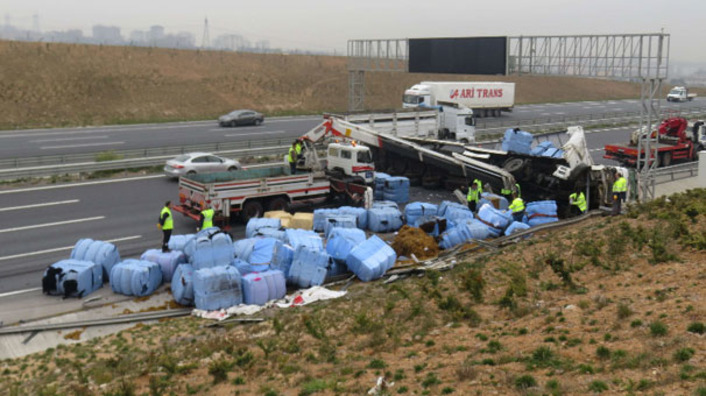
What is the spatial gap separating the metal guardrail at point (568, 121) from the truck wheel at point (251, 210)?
25376 millimetres

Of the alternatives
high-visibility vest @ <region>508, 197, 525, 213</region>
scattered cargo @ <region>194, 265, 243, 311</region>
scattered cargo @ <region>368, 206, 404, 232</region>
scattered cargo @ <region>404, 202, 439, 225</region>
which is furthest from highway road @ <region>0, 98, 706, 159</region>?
scattered cargo @ <region>194, 265, 243, 311</region>

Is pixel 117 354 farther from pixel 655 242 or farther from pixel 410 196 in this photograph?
pixel 410 196

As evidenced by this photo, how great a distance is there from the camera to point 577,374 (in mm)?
8688

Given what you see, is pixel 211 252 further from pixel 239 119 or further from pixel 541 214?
pixel 239 119

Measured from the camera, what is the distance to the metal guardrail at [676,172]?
27484 millimetres

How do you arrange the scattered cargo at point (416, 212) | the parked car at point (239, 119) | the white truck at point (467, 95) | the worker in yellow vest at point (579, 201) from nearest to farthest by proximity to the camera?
the scattered cargo at point (416, 212), the worker in yellow vest at point (579, 201), the parked car at point (239, 119), the white truck at point (467, 95)

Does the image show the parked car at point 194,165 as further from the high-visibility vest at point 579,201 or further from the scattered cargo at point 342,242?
the high-visibility vest at point 579,201

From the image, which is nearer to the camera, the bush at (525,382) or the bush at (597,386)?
the bush at (597,386)

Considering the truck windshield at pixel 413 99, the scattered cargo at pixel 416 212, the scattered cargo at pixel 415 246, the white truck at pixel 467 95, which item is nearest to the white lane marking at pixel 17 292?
the scattered cargo at pixel 415 246

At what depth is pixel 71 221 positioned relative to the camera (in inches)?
866

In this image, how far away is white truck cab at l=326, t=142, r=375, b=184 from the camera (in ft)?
81.8

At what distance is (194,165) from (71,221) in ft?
23.3

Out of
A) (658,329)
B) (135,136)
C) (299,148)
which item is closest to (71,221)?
(299,148)

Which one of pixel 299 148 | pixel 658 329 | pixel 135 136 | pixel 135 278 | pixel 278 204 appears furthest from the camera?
pixel 135 136
